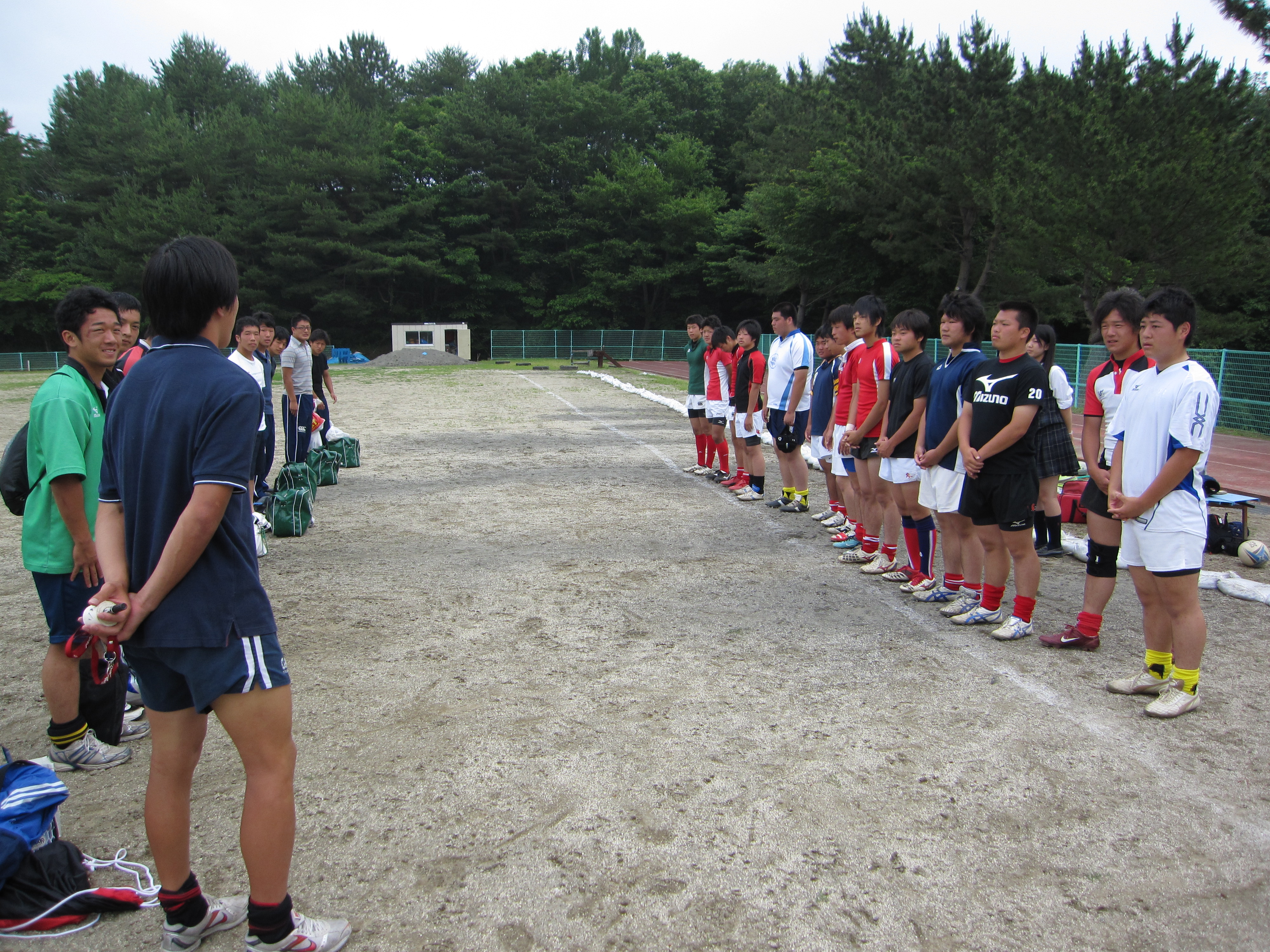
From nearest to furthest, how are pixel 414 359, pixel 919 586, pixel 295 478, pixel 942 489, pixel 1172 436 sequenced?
pixel 1172 436
pixel 942 489
pixel 919 586
pixel 295 478
pixel 414 359

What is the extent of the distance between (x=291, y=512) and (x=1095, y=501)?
615cm

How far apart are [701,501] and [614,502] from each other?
3.05 ft

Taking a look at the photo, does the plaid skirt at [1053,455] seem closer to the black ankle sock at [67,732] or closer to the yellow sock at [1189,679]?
the yellow sock at [1189,679]

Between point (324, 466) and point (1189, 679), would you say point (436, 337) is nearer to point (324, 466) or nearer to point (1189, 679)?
point (324, 466)

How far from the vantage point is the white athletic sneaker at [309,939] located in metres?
2.35

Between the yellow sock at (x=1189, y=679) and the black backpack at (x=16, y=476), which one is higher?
the black backpack at (x=16, y=476)

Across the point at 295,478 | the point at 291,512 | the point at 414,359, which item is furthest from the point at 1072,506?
the point at 414,359

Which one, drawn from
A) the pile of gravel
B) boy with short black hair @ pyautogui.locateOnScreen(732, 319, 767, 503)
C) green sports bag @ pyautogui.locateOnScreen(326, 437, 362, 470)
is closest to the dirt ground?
boy with short black hair @ pyautogui.locateOnScreen(732, 319, 767, 503)

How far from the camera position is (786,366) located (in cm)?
840

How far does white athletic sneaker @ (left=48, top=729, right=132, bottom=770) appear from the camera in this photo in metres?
3.51

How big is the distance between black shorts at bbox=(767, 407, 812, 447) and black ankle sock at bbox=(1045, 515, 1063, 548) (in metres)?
2.32

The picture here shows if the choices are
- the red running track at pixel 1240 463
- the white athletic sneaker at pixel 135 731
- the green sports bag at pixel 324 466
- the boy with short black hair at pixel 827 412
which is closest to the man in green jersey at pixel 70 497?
the white athletic sneaker at pixel 135 731

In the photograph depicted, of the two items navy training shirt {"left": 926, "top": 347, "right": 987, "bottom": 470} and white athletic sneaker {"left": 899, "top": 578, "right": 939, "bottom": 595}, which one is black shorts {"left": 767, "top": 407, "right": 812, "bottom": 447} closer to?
white athletic sneaker {"left": 899, "top": 578, "right": 939, "bottom": 595}

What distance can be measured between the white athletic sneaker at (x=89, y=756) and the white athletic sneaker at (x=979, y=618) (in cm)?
447
